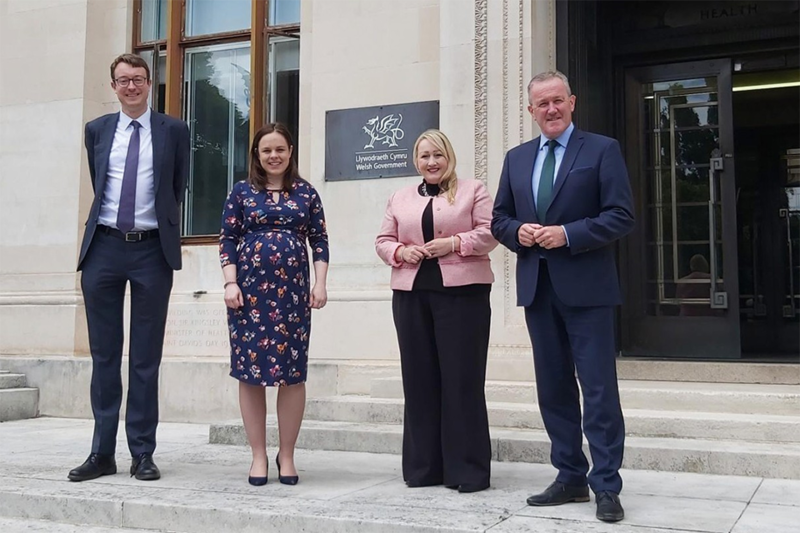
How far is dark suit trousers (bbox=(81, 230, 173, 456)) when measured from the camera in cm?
502

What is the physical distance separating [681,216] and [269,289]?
471 cm

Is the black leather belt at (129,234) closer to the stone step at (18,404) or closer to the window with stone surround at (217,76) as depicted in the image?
the window with stone surround at (217,76)

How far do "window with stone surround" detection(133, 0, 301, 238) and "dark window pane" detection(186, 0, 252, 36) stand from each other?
0.03 ft

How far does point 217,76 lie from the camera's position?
364 inches

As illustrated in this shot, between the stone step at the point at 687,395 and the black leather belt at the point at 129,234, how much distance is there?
2382mm

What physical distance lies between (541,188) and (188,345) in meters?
5.34

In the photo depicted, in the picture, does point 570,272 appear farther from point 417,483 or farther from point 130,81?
point 130,81

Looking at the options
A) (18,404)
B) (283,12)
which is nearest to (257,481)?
(18,404)

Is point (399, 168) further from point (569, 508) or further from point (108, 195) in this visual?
point (569, 508)

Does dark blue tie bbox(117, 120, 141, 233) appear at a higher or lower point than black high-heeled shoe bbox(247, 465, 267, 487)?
higher

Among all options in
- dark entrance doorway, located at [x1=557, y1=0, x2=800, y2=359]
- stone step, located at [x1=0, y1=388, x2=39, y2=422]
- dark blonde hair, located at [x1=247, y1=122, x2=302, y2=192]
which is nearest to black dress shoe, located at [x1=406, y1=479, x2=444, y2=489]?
dark blonde hair, located at [x1=247, y1=122, x2=302, y2=192]

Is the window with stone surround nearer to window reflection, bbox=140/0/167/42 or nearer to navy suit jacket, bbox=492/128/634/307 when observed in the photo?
window reflection, bbox=140/0/167/42

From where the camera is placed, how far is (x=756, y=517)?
12.8ft

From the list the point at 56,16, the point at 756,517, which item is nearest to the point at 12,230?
the point at 56,16
